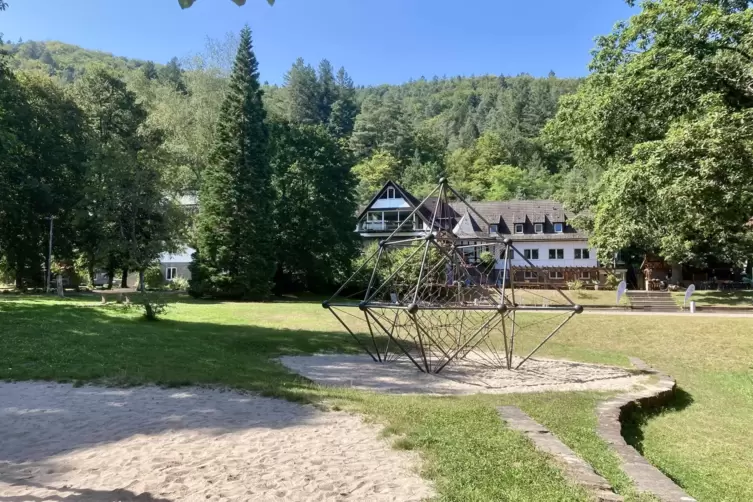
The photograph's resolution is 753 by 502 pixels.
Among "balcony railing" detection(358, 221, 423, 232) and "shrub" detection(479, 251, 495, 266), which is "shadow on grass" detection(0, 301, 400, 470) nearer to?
→ "shrub" detection(479, 251, 495, 266)

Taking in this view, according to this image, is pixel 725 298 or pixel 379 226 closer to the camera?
pixel 725 298

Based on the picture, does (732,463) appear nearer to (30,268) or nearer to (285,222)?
(285,222)

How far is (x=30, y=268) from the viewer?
130 feet

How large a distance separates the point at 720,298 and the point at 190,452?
3612 cm

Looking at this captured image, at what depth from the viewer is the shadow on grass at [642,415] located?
26.6 ft

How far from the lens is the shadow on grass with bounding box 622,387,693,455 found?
8.11m

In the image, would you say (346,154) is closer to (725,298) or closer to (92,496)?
(725,298)

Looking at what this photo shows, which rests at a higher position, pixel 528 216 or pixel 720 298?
pixel 528 216

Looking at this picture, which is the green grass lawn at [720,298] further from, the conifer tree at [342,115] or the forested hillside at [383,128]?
the conifer tree at [342,115]

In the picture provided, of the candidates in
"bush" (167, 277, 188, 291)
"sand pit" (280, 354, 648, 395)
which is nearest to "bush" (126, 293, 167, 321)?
"sand pit" (280, 354, 648, 395)

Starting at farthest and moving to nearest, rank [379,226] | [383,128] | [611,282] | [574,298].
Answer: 1. [383,128]
2. [379,226]
3. [611,282]
4. [574,298]

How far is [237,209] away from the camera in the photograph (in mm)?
36094

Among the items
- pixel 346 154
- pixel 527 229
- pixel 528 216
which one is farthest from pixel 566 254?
pixel 346 154

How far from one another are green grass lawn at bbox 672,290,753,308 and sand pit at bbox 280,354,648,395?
19988mm
